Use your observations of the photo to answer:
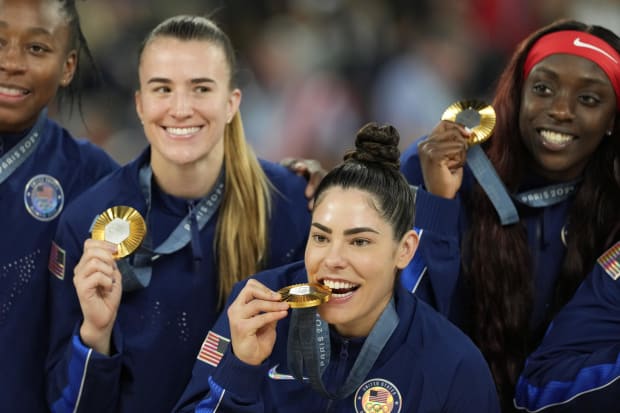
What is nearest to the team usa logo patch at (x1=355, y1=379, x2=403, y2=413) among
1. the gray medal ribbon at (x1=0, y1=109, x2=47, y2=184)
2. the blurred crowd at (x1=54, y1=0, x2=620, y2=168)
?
the gray medal ribbon at (x1=0, y1=109, x2=47, y2=184)

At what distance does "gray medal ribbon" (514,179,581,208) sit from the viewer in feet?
10.00

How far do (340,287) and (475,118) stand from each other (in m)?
0.80

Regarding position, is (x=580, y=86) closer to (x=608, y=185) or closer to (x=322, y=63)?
(x=608, y=185)

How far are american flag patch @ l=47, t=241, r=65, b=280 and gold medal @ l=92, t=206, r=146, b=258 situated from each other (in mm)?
211

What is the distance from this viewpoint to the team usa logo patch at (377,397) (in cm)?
247

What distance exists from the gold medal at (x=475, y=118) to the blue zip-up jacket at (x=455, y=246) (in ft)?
0.63

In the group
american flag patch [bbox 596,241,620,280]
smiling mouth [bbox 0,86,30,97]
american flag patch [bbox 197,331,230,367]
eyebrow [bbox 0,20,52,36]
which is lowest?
american flag patch [bbox 197,331,230,367]

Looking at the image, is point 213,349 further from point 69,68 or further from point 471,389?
point 69,68

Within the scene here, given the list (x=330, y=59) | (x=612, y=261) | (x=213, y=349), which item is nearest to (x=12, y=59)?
(x=213, y=349)

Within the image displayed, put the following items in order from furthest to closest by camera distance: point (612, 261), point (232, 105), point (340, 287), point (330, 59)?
1. point (330, 59)
2. point (232, 105)
3. point (612, 261)
4. point (340, 287)

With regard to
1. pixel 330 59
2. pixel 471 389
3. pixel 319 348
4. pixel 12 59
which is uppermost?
pixel 330 59

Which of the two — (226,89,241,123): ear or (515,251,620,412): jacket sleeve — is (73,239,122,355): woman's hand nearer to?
(226,89,241,123): ear

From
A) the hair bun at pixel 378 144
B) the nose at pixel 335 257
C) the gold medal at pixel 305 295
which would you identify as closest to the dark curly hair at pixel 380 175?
the hair bun at pixel 378 144

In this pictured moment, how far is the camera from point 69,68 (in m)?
3.13
